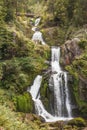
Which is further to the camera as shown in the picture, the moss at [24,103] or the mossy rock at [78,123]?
the moss at [24,103]

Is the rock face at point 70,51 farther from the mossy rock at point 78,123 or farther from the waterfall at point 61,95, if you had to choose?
the mossy rock at point 78,123

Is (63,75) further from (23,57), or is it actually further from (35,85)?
(23,57)

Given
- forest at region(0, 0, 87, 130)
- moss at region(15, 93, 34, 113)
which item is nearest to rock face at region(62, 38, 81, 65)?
forest at region(0, 0, 87, 130)

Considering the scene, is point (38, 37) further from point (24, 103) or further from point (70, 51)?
point (24, 103)

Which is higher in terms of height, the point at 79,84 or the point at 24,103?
the point at 79,84

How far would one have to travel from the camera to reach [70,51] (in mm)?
28000

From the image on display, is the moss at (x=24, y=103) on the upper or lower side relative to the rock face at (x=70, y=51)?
lower

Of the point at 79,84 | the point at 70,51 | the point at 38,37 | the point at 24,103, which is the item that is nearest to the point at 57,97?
the point at 79,84

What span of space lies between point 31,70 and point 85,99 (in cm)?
564

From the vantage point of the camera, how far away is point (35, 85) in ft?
77.3

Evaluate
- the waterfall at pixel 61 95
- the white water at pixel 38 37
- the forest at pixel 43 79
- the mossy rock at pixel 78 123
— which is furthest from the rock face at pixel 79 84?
the white water at pixel 38 37

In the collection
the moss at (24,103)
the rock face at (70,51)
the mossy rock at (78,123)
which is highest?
the rock face at (70,51)

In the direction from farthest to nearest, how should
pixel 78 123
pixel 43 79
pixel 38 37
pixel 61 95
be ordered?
pixel 38 37 < pixel 43 79 < pixel 61 95 < pixel 78 123

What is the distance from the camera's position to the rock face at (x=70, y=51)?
27.7m
